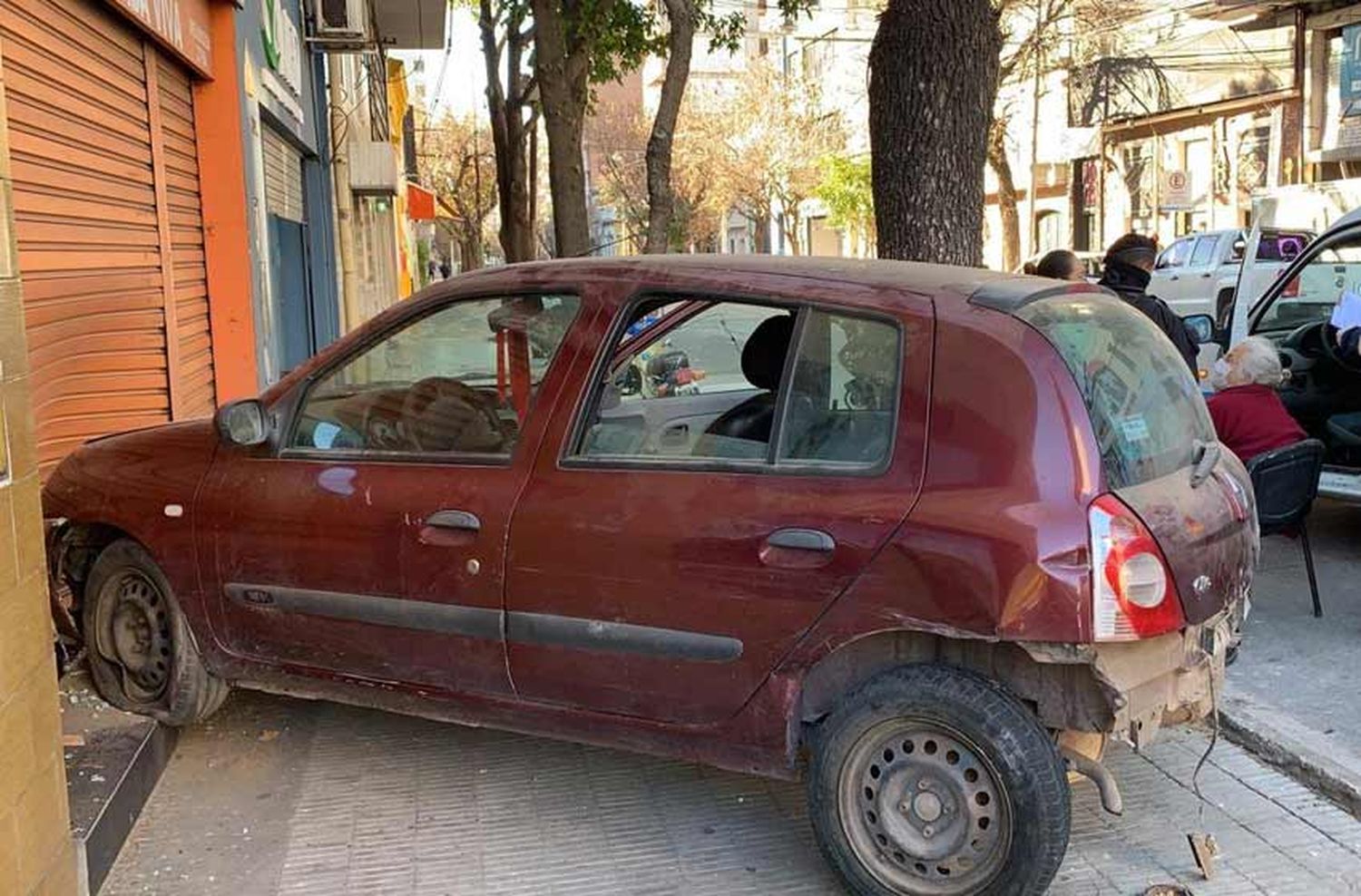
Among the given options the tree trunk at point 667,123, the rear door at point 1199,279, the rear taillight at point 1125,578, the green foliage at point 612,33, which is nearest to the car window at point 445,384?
the rear taillight at point 1125,578

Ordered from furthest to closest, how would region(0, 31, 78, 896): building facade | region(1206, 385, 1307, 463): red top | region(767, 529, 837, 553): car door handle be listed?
region(1206, 385, 1307, 463): red top
region(767, 529, 837, 553): car door handle
region(0, 31, 78, 896): building facade

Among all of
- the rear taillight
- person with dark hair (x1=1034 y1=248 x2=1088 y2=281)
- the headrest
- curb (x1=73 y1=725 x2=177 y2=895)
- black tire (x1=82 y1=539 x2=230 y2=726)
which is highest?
person with dark hair (x1=1034 y1=248 x2=1088 y2=281)

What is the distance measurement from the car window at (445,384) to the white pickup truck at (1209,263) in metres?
15.3

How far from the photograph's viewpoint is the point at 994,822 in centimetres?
315

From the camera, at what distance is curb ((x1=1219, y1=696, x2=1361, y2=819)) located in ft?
13.0

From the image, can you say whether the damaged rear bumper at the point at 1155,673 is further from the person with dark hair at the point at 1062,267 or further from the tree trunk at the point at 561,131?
the tree trunk at the point at 561,131

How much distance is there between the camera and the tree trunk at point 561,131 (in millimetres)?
10719

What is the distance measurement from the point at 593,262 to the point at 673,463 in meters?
0.77

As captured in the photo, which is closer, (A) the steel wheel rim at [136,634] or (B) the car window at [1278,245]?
(A) the steel wheel rim at [136,634]

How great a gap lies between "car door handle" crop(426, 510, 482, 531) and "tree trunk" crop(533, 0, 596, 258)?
23.5 ft

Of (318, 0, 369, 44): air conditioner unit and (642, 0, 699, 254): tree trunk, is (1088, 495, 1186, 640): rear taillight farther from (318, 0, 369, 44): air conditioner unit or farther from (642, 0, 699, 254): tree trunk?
(318, 0, 369, 44): air conditioner unit

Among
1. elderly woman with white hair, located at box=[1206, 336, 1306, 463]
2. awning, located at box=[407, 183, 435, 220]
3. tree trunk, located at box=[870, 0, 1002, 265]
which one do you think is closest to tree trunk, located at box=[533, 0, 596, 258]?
tree trunk, located at box=[870, 0, 1002, 265]

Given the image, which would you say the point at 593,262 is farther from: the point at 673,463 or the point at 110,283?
the point at 110,283

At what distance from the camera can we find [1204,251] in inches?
765
